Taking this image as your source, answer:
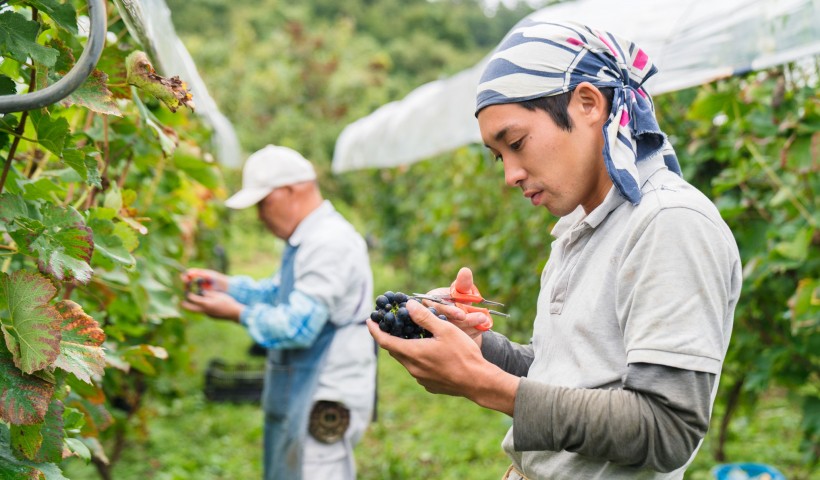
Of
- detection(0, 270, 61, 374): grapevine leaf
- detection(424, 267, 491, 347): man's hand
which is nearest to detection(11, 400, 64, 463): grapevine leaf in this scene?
detection(0, 270, 61, 374): grapevine leaf

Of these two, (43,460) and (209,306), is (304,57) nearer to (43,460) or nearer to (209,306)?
(209,306)

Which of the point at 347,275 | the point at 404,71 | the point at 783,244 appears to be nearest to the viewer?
the point at 783,244

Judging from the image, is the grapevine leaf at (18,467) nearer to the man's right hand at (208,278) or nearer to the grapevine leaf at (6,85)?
the grapevine leaf at (6,85)

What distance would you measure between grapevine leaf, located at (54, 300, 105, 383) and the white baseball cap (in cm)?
191

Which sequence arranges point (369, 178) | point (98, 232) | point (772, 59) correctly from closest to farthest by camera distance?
point (98, 232) < point (772, 59) < point (369, 178)

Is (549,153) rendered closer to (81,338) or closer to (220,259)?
(81,338)

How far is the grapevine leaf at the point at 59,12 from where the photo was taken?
42.0 inches

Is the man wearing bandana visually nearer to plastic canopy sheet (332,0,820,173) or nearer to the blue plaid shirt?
plastic canopy sheet (332,0,820,173)

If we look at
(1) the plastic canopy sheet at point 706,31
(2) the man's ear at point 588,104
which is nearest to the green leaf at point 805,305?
(1) the plastic canopy sheet at point 706,31

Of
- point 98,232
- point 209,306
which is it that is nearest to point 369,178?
point 209,306

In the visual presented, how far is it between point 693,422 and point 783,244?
1872mm

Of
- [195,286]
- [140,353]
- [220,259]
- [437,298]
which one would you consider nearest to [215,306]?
[195,286]

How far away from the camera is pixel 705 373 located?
1.12 metres

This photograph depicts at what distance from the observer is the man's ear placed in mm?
1282
